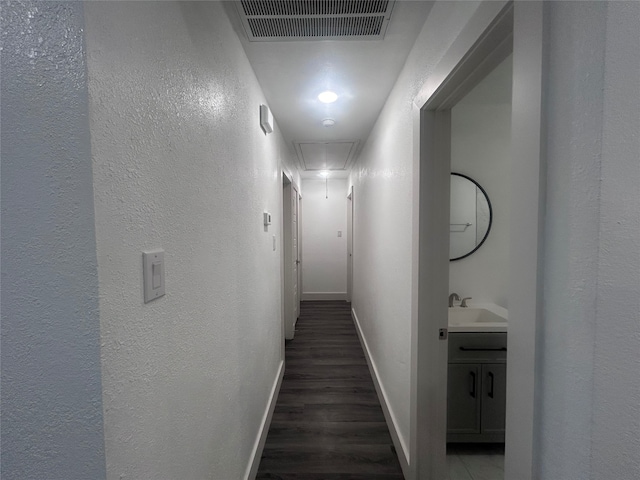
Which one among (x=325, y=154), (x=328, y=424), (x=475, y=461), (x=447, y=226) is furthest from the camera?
(x=325, y=154)

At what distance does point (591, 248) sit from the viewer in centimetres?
49

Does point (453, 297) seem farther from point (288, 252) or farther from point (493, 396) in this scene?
point (288, 252)

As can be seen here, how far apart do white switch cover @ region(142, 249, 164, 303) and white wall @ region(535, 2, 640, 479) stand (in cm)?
93

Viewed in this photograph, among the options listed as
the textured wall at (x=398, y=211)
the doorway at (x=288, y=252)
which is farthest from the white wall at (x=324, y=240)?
the textured wall at (x=398, y=211)

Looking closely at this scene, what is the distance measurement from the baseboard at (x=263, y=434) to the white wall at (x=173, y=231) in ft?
0.33

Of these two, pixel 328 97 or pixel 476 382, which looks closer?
pixel 476 382

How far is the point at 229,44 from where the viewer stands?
1176mm

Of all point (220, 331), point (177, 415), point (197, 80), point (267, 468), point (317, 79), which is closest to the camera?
point (177, 415)

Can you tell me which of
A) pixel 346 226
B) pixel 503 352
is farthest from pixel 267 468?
pixel 346 226

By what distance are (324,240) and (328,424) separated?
11.5 ft

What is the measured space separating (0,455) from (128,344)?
248mm

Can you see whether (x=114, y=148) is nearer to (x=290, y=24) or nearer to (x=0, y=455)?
(x=0, y=455)

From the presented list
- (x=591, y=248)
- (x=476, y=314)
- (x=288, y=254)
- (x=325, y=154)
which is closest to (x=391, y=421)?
(x=476, y=314)

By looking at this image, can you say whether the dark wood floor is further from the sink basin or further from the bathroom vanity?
the sink basin
